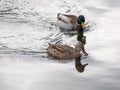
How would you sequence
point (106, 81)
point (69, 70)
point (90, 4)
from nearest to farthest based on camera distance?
point (106, 81) → point (69, 70) → point (90, 4)

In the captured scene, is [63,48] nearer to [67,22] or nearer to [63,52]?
[63,52]

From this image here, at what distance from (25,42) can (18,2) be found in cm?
588

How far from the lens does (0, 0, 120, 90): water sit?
13500mm

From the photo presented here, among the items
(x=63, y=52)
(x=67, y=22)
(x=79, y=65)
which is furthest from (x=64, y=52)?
(x=67, y=22)

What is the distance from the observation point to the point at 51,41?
17.5 meters

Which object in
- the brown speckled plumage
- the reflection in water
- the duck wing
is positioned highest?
the duck wing

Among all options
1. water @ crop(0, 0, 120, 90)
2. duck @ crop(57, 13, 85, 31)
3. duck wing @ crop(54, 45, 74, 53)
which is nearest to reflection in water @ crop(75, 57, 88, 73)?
water @ crop(0, 0, 120, 90)

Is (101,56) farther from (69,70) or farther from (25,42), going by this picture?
(25,42)

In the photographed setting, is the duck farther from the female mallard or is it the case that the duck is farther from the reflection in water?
the reflection in water

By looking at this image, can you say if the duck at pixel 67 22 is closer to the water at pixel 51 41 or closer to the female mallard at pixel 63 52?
the water at pixel 51 41

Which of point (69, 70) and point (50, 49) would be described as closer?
point (69, 70)

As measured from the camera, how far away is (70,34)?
19.1 m

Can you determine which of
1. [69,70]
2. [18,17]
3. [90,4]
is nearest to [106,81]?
[69,70]

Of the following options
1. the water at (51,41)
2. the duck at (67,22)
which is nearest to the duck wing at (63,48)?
the water at (51,41)
